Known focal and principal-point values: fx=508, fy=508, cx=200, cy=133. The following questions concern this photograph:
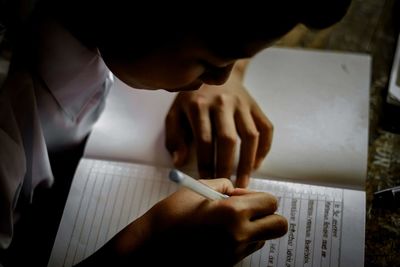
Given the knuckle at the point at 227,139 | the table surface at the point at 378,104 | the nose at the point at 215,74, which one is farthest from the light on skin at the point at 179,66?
the table surface at the point at 378,104

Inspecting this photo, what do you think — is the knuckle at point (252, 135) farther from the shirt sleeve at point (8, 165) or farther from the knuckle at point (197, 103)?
the shirt sleeve at point (8, 165)

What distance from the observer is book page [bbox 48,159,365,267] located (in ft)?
1.91

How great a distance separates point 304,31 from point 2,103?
19.3 inches

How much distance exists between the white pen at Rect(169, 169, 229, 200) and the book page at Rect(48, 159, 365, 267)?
Answer: 90 millimetres

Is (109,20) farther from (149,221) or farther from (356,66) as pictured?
(356,66)

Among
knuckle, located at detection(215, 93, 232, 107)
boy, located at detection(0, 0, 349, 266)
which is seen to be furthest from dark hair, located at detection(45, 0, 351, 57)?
knuckle, located at detection(215, 93, 232, 107)

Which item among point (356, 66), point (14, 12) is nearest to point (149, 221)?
point (14, 12)

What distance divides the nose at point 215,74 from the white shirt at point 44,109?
0.57ft

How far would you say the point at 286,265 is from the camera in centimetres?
58

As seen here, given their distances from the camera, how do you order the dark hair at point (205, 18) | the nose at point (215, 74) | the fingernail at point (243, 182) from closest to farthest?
the dark hair at point (205, 18) → the nose at point (215, 74) → the fingernail at point (243, 182)

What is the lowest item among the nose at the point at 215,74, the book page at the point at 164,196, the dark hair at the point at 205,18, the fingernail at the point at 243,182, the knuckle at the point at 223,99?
the book page at the point at 164,196

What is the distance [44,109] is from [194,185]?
0.28 m

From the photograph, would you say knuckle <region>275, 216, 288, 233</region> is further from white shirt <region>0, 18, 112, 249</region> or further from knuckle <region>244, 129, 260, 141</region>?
white shirt <region>0, 18, 112, 249</region>

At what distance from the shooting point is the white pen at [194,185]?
0.44 metres
